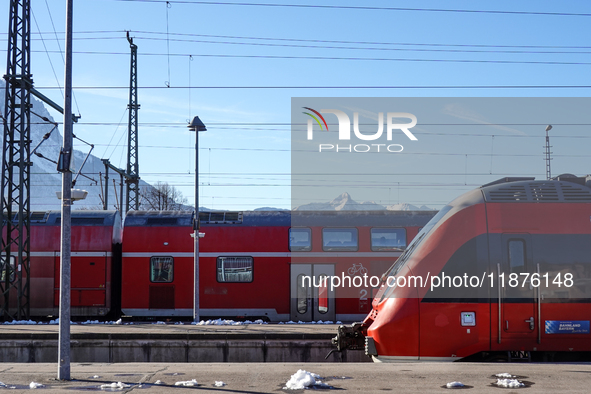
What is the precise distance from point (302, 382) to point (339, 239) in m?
11.0

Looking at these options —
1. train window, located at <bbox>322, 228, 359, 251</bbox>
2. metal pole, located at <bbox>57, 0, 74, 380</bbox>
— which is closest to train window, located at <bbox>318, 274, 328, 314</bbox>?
train window, located at <bbox>322, 228, 359, 251</bbox>

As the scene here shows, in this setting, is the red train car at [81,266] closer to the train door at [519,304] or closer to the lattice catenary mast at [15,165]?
the lattice catenary mast at [15,165]

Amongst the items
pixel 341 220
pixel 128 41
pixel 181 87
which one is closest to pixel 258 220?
pixel 341 220

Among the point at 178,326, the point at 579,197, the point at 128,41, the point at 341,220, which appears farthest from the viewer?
the point at 128,41

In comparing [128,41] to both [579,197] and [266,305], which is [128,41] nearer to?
[266,305]

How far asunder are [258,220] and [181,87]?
591cm

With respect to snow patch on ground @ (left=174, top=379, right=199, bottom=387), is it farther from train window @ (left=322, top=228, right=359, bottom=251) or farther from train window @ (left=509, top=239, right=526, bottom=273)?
train window @ (left=322, top=228, right=359, bottom=251)

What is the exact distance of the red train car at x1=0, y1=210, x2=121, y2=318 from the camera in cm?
2009

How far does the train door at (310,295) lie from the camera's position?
19750 mm

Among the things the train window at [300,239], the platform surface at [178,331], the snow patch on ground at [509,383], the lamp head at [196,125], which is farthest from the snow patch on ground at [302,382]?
the lamp head at [196,125]

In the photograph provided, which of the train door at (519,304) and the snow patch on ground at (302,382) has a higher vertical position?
the train door at (519,304)

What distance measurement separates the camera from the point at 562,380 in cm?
902

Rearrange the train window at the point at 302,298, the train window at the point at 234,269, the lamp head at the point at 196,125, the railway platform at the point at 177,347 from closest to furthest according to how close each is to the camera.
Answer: the railway platform at the point at 177,347, the train window at the point at 302,298, the train window at the point at 234,269, the lamp head at the point at 196,125

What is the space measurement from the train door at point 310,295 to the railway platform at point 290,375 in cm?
892
